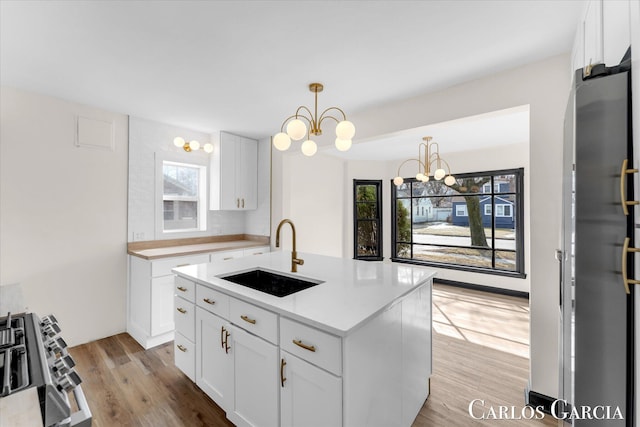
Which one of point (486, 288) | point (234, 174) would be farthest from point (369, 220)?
point (234, 174)

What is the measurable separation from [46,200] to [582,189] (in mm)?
3938

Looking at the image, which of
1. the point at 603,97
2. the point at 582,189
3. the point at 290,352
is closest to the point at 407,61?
the point at 603,97

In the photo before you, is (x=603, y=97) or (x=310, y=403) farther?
(x=310, y=403)

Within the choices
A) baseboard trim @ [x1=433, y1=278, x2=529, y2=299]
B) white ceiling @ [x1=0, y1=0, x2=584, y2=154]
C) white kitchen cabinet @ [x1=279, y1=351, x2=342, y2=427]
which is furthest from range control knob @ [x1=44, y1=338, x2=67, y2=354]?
baseboard trim @ [x1=433, y1=278, x2=529, y2=299]

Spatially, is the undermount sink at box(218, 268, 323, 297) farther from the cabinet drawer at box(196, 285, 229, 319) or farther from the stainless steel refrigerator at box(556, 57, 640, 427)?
the stainless steel refrigerator at box(556, 57, 640, 427)

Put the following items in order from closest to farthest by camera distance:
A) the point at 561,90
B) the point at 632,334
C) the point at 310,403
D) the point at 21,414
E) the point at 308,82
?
the point at 21,414, the point at 632,334, the point at 310,403, the point at 561,90, the point at 308,82

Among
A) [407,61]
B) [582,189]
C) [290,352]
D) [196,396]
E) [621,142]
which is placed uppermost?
[407,61]

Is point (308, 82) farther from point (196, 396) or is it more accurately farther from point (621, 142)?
point (196, 396)

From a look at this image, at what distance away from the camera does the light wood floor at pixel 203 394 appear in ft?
6.24

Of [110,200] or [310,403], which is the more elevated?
[110,200]

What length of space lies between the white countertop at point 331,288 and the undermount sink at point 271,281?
37 mm

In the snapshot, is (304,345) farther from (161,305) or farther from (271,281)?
(161,305)

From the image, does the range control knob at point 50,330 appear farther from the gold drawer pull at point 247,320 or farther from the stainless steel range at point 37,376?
the gold drawer pull at point 247,320

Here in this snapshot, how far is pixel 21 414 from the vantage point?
599mm
